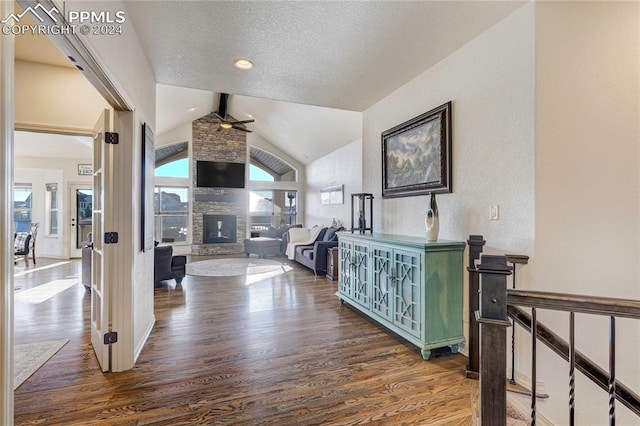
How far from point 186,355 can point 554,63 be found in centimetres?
367

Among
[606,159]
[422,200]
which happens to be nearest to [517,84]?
[606,159]

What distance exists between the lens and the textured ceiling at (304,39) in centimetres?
213

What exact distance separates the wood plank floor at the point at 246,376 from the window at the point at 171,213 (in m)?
5.33

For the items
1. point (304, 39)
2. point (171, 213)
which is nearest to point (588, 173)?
point (304, 39)

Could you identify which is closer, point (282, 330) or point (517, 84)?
point (517, 84)

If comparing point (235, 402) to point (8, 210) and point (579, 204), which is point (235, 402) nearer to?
point (8, 210)

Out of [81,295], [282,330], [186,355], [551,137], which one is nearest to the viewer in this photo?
[551,137]

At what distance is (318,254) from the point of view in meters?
5.87

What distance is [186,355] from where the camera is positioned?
2543mm

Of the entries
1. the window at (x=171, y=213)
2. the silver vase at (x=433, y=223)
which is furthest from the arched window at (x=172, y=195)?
the silver vase at (x=433, y=223)

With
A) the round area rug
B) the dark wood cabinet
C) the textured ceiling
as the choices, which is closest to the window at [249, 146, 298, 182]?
the round area rug

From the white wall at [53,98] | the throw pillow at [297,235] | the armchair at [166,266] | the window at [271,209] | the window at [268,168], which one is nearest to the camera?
the white wall at [53,98]

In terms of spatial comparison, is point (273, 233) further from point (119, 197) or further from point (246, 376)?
point (246, 376)

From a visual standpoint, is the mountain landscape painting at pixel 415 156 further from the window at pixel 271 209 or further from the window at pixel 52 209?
the window at pixel 52 209
